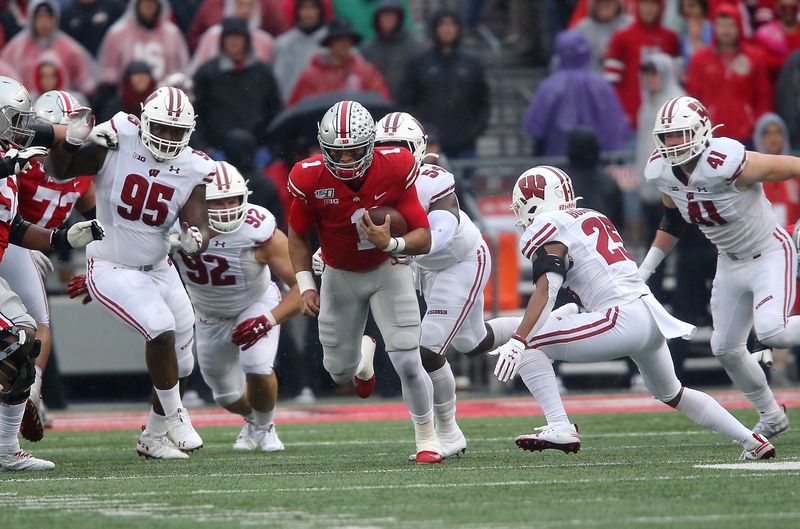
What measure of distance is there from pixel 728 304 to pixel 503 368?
6.27 feet

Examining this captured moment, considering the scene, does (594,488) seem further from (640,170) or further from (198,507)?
(640,170)

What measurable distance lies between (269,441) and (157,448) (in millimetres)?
686

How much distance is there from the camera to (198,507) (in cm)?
537

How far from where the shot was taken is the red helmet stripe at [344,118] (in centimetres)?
659

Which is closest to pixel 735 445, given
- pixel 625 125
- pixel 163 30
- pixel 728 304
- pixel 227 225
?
pixel 728 304

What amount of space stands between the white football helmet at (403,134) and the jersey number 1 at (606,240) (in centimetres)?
95

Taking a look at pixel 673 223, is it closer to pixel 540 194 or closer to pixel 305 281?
pixel 540 194

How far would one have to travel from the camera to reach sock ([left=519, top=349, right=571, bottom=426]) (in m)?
6.71

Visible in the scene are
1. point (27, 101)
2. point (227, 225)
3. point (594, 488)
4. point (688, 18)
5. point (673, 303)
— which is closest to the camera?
point (594, 488)

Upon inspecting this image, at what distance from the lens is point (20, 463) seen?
6.82 meters

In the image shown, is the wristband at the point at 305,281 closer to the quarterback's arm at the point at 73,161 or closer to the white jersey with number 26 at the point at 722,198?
the quarterback's arm at the point at 73,161

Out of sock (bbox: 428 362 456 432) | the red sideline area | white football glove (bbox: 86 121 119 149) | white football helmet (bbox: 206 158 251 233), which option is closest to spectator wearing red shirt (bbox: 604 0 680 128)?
the red sideline area

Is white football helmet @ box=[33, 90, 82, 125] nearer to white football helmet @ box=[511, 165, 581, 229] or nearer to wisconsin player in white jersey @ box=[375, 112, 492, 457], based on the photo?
wisconsin player in white jersey @ box=[375, 112, 492, 457]

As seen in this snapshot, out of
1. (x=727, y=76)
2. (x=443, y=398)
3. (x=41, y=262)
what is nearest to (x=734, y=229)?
(x=443, y=398)
